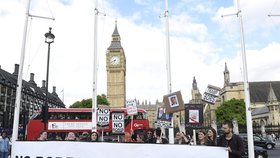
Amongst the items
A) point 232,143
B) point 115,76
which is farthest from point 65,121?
point 115,76

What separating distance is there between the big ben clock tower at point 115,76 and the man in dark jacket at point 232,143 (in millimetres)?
105746

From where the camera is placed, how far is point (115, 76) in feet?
387

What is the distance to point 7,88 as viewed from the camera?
240ft

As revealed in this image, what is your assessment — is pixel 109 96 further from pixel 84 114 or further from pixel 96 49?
pixel 96 49

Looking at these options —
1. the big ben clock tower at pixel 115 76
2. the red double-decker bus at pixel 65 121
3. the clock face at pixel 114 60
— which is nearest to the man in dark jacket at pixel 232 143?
the red double-decker bus at pixel 65 121

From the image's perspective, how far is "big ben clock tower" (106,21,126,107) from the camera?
11425 cm

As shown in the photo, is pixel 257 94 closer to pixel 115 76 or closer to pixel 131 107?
pixel 115 76

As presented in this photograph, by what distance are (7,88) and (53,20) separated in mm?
65413

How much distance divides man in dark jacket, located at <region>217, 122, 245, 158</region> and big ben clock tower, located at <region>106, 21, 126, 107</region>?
105746 millimetres

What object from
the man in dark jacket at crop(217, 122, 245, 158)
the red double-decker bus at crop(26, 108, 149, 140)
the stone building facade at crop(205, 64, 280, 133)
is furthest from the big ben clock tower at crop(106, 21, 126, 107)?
the man in dark jacket at crop(217, 122, 245, 158)

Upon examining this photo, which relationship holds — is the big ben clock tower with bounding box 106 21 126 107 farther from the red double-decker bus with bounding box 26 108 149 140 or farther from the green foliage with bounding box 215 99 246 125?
the red double-decker bus with bounding box 26 108 149 140

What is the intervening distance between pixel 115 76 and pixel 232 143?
112m

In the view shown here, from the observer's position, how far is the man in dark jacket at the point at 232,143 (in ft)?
21.7

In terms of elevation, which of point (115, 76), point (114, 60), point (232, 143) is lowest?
point (232, 143)
